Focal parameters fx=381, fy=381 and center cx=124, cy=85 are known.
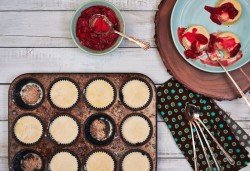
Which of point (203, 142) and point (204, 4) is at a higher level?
point (204, 4)

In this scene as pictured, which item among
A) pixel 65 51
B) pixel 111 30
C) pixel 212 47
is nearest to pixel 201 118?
pixel 212 47

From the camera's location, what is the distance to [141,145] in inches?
83.2

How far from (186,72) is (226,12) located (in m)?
0.39

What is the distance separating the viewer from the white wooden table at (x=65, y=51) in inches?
85.3

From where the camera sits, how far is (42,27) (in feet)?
7.14

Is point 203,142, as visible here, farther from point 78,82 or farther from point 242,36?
point 78,82

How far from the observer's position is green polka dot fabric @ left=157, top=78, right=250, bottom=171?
215 cm

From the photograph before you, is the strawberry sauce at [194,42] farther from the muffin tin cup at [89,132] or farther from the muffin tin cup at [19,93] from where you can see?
the muffin tin cup at [19,93]

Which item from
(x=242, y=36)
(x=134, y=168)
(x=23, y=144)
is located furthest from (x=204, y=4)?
(x=23, y=144)

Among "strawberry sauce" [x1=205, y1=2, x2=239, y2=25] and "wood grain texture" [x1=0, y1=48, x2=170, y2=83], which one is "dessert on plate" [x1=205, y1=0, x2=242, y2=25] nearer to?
"strawberry sauce" [x1=205, y1=2, x2=239, y2=25]

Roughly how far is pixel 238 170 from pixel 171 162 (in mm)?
379

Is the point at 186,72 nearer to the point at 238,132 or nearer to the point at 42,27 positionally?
the point at 238,132

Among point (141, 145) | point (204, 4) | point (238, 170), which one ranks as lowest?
point (238, 170)

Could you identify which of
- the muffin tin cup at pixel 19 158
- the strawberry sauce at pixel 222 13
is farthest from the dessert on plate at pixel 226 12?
the muffin tin cup at pixel 19 158
